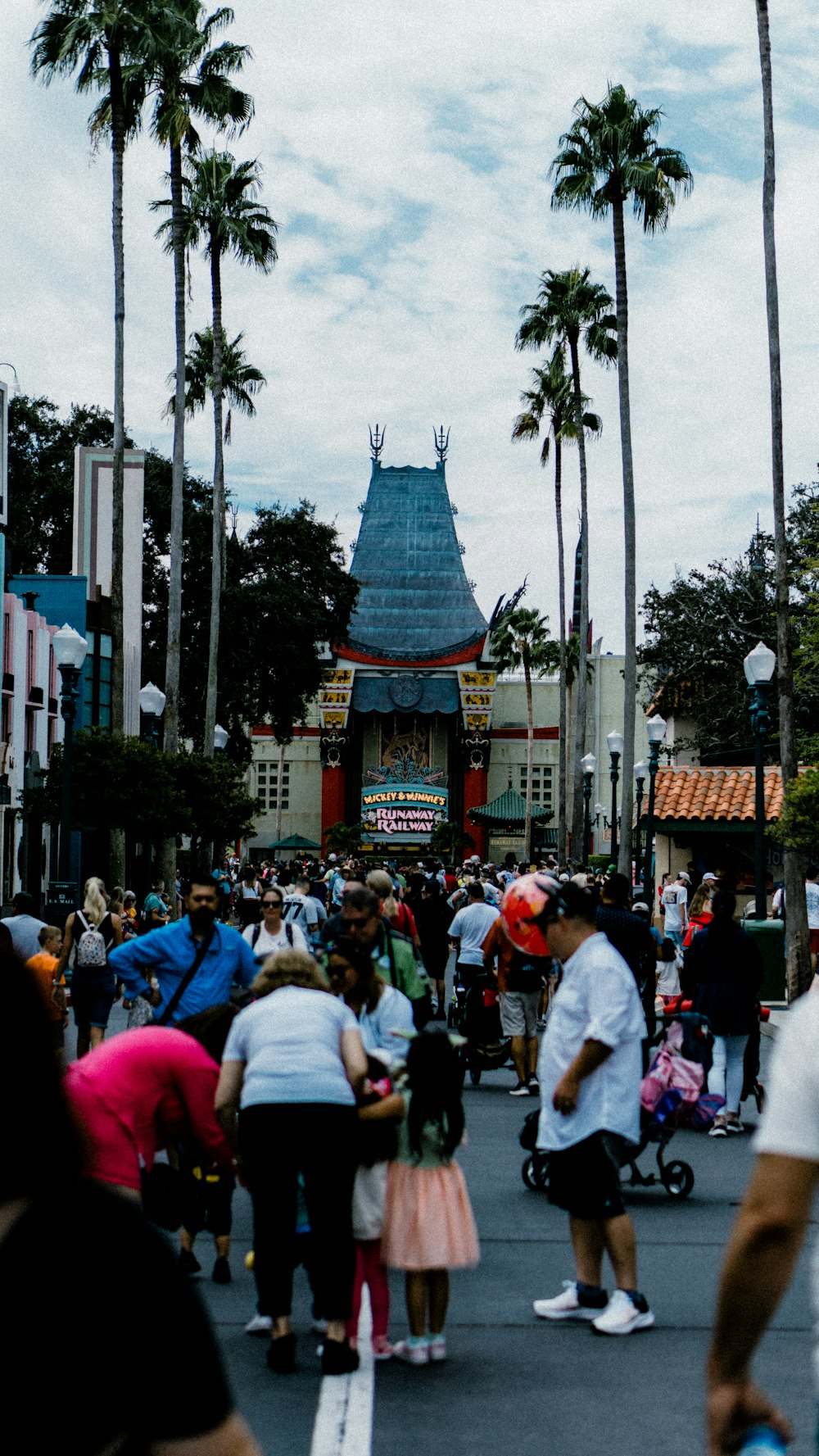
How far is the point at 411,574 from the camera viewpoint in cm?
9125

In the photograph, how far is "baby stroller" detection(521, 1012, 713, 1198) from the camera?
10266 mm

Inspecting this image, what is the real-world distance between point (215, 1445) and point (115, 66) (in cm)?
3220

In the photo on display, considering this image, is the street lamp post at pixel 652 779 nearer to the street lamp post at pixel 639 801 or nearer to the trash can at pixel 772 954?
the street lamp post at pixel 639 801

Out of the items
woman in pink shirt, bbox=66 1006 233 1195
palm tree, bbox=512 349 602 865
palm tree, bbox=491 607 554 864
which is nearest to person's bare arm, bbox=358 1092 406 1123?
woman in pink shirt, bbox=66 1006 233 1195

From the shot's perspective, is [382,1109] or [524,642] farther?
[524,642]

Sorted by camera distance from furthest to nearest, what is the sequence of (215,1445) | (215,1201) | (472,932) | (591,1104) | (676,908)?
1. (676,908)
2. (472,932)
3. (215,1201)
4. (591,1104)
5. (215,1445)

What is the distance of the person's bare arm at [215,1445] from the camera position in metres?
2.11

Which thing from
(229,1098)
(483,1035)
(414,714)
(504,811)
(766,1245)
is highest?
(414,714)

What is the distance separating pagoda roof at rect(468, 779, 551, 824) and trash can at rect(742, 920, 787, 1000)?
190ft

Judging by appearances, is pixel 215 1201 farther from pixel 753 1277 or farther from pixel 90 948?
pixel 90 948

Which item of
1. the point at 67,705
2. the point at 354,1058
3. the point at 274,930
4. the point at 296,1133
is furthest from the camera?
the point at 67,705

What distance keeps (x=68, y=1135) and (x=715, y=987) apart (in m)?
10.8

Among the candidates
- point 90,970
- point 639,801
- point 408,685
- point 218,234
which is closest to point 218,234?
point 218,234

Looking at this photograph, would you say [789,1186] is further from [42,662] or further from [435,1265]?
[42,662]
